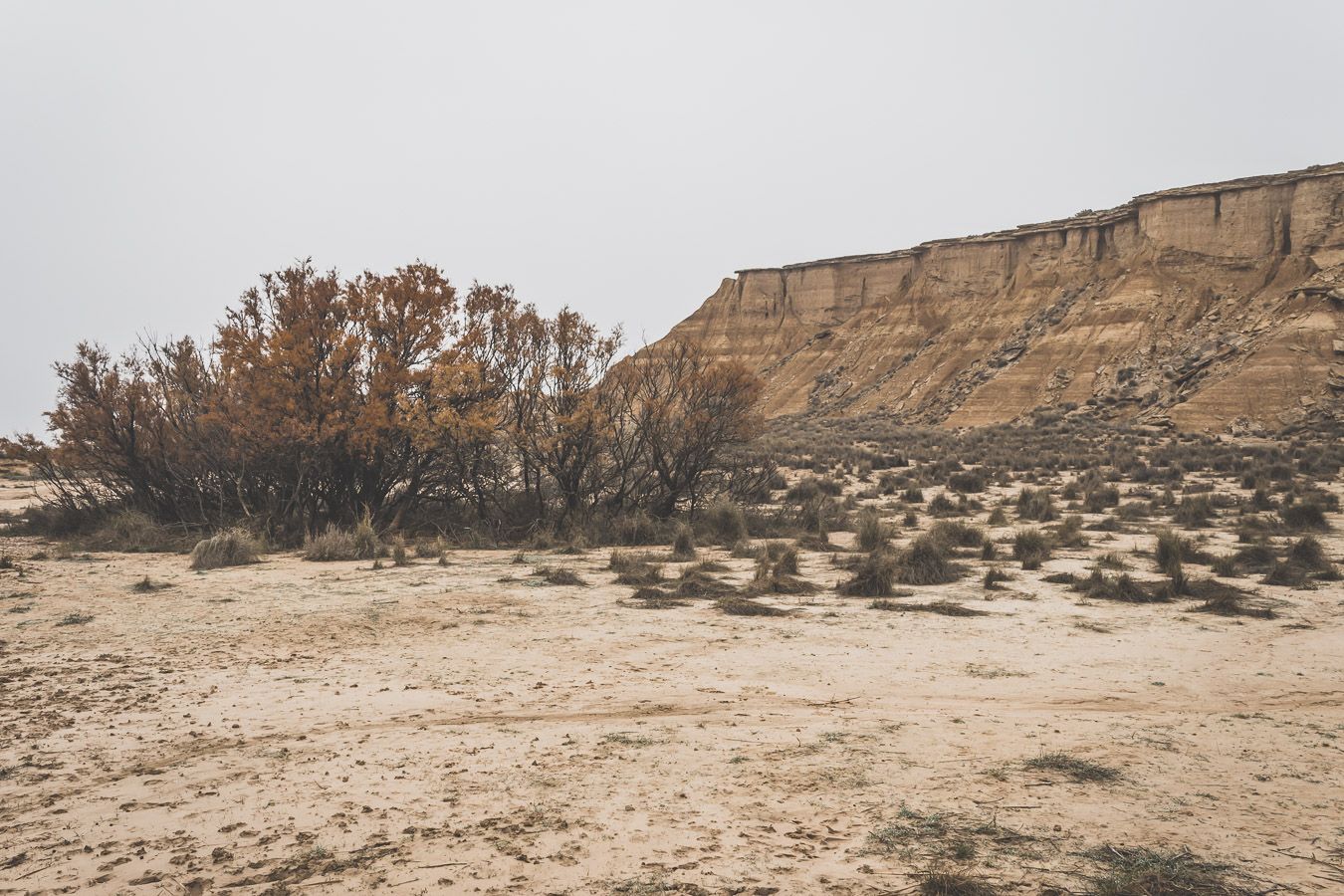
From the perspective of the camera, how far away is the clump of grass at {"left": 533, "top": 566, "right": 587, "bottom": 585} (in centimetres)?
980

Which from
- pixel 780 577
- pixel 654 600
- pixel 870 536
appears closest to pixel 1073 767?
pixel 654 600

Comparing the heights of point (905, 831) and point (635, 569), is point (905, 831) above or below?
below

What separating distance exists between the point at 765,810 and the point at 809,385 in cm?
6030

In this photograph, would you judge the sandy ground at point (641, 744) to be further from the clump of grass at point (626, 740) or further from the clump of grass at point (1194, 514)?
the clump of grass at point (1194, 514)

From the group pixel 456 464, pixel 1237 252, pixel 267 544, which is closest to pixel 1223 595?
pixel 456 464

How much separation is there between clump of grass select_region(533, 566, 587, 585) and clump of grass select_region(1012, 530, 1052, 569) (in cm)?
536

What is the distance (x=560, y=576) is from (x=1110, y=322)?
155ft

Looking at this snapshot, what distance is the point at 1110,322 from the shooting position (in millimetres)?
48562

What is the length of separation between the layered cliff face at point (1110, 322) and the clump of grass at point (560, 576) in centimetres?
3381

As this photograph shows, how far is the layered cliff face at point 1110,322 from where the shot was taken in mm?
38281

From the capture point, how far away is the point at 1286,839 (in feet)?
11.2

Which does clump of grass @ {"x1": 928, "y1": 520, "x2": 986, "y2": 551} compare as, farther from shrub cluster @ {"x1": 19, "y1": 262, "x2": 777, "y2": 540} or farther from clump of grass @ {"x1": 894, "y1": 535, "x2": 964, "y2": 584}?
shrub cluster @ {"x1": 19, "y1": 262, "x2": 777, "y2": 540}

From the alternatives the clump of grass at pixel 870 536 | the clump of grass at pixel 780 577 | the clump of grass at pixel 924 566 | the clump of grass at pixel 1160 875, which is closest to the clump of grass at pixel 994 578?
the clump of grass at pixel 924 566

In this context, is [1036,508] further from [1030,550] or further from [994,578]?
[994,578]
